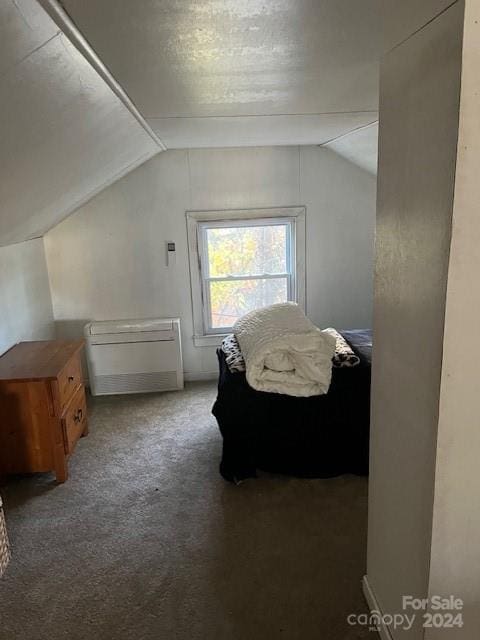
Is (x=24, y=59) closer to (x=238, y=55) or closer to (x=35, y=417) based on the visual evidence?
(x=238, y=55)

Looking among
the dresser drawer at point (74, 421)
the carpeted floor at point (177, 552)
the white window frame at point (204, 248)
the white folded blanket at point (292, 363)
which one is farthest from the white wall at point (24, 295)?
the white folded blanket at point (292, 363)

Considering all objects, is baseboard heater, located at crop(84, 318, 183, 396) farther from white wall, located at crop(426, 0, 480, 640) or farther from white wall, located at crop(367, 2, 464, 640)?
white wall, located at crop(426, 0, 480, 640)

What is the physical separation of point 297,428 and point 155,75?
1842 mm

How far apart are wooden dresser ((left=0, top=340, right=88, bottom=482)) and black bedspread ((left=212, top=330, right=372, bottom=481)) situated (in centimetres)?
90

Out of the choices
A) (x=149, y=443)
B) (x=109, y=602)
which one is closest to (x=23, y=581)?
(x=109, y=602)

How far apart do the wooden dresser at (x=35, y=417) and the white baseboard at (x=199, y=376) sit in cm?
154

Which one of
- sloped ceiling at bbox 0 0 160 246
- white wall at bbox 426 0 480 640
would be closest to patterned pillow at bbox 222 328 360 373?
sloped ceiling at bbox 0 0 160 246

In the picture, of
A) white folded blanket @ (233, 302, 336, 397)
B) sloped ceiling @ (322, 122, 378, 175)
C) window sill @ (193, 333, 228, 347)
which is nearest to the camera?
white folded blanket @ (233, 302, 336, 397)

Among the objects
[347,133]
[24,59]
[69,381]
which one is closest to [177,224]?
[347,133]

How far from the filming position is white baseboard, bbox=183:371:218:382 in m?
4.36

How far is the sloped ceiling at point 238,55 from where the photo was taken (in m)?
1.19

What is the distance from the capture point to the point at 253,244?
166 inches

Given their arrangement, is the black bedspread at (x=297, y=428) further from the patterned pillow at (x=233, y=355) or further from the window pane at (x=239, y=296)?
the window pane at (x=239, y=296)

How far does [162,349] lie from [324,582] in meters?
2.38
